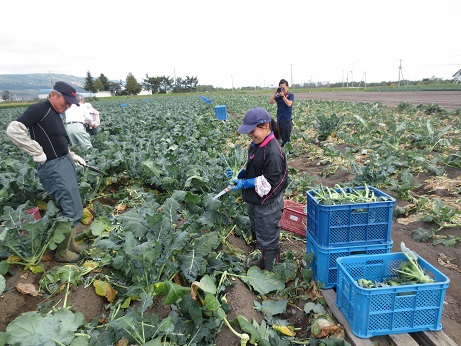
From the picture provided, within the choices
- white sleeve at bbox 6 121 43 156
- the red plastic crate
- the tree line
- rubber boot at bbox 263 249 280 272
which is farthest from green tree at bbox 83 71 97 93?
rubber boot at bbox 263 249 280 272

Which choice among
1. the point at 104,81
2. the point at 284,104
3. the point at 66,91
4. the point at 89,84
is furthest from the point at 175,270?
the point at 104,81

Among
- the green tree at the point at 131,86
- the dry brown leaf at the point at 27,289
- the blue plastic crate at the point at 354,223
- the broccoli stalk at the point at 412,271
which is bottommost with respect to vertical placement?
the dry brown leaf at the point at 27,289

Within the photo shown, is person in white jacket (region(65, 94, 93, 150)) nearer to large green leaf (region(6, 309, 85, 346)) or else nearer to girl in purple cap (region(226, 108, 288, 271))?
girl in purple cap (region(226, 108, 288, 271))

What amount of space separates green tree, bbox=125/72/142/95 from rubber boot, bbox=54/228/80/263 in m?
75.2

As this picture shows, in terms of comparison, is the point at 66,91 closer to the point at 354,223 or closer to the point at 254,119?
the point at 254,119

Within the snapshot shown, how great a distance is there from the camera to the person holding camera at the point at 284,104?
274 inches

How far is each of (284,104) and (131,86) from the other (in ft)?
238

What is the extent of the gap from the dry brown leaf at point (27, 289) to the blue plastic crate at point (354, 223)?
2890 millimetres

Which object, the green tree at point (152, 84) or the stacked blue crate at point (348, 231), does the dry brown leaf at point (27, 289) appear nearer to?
the stacked blue crate at point (348, 231)

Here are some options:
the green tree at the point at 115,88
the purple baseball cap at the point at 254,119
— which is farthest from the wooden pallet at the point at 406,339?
the green tree at the point at 115,88

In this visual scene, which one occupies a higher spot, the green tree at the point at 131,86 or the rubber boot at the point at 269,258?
the green tree at the point at 131,86

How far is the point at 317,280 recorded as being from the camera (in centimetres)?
316

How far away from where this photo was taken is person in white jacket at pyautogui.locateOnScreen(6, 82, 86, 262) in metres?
3.32

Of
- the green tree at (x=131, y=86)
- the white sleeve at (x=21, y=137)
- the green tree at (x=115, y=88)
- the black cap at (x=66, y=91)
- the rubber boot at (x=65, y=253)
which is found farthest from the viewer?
the green tree at (x=115, y=88)
